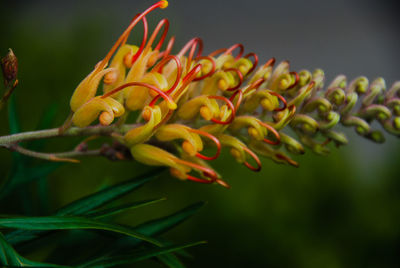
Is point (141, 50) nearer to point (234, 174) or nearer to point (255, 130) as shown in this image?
point (255, 130)

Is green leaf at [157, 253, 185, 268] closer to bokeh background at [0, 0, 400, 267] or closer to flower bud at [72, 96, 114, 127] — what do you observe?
flower bud at [72, 96, 114, 127]

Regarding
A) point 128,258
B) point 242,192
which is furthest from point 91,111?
Answer: point 242,192

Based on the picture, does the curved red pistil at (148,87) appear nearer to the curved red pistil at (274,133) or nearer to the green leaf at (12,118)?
the curved red pistil at (274,133)

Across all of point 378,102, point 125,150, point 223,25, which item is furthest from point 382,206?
point 223,25

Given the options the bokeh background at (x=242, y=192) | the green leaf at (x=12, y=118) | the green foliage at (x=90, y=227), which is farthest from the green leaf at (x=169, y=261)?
the bokeh background at (x=242, y=192)

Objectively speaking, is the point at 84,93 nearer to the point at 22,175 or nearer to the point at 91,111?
the point at 91,111
